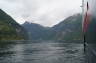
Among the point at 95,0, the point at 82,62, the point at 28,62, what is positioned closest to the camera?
the point at 95,0

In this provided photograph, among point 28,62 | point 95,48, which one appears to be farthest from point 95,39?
point 28,62

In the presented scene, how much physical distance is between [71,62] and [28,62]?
9.93 metres

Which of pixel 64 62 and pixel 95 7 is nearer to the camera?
pixel 95 7

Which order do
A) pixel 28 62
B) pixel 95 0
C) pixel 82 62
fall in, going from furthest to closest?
pixel 28 62 → pixel 82 62 → pixel 95 0

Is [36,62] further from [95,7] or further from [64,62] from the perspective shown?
[95,7]

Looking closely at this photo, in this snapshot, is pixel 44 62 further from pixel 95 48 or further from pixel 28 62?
pixel 95 48

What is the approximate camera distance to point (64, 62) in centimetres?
4731

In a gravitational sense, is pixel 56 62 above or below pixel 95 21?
below

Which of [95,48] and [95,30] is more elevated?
[95,30]

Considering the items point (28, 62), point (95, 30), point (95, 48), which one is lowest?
point (28, 62)

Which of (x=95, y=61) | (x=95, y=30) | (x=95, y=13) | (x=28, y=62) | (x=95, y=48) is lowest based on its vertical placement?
(x=28, y=62)

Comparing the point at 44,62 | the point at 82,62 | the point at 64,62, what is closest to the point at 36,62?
the point at 44,62

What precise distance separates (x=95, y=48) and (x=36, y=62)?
35.8m

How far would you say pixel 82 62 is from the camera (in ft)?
148
